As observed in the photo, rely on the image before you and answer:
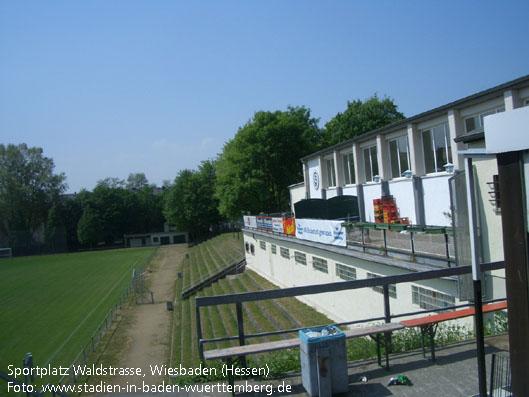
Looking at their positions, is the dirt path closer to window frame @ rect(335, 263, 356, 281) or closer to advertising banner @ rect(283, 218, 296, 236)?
window frame @ rect(335, 263, 356, 281)

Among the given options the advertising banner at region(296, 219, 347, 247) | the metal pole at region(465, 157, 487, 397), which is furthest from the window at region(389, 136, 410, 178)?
the metal pole at region(465, 157, 487, 397)

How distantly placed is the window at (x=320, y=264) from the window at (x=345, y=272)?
3.72 feet

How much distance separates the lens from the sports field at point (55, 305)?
68.2 feet

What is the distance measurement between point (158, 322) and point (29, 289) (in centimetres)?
2062

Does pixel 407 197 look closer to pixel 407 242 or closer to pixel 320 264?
pixel 320 264

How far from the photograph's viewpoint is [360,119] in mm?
48688

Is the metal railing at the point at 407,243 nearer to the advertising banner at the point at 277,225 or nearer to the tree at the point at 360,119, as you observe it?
the advertising banner at the point at 277,225

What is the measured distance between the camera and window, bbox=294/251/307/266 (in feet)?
66.0

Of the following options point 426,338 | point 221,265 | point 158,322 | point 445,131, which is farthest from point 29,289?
point 426,338

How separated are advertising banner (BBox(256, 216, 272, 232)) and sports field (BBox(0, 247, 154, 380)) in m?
11.8

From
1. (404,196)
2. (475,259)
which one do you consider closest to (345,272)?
(404,196)

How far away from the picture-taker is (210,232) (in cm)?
7444

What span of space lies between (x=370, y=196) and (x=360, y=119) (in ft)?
89.4

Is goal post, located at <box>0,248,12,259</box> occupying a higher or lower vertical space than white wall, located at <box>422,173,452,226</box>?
lower
